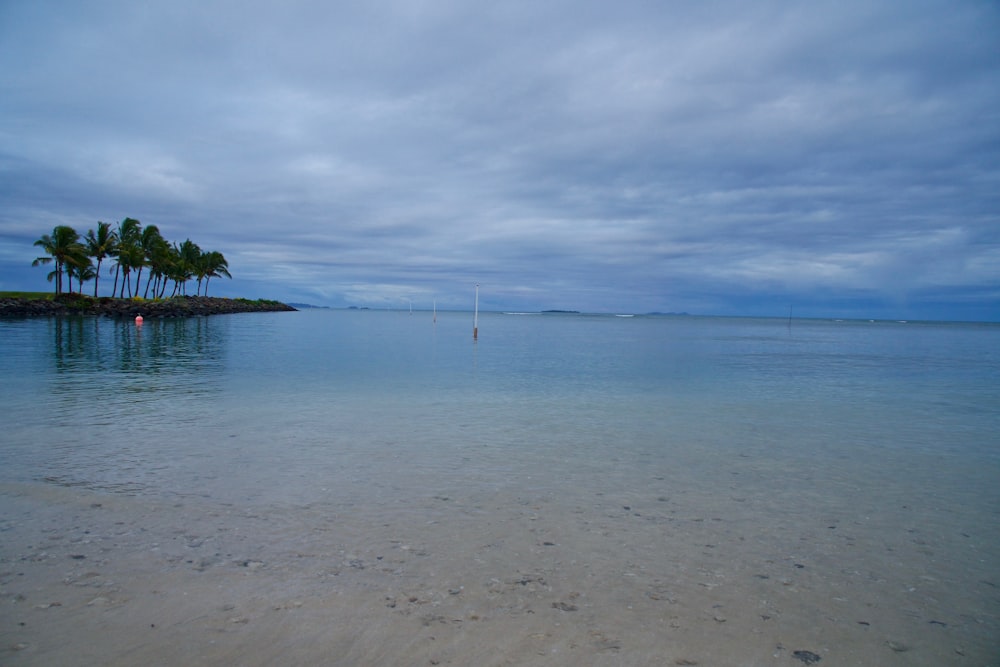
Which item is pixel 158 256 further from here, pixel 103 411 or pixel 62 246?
pixel 103 411

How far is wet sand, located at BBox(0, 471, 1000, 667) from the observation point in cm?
457

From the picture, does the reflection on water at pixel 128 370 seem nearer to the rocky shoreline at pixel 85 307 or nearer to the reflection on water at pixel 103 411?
the reflection on water at pixel 103 411

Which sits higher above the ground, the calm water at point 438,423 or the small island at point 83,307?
the small island at point 83,307

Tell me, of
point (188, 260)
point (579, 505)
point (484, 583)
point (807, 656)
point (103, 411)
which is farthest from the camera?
point (188, 260)

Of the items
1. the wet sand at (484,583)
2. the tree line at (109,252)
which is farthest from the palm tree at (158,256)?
the wet sand at (484,583)

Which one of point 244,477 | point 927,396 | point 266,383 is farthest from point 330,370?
point 927,396

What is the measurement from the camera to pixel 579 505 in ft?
26.9

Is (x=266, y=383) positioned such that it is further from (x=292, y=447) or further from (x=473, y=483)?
(x=473, y=483)

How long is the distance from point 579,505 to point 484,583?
2854mm

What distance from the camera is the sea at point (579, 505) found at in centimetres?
505

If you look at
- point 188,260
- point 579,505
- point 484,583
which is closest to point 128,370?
point 579,505

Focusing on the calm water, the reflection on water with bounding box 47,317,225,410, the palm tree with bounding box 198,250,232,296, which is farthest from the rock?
the palm tree with bounding box 198,250,232,296

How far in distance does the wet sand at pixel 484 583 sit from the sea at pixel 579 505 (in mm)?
35

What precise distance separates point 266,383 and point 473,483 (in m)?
15.0
